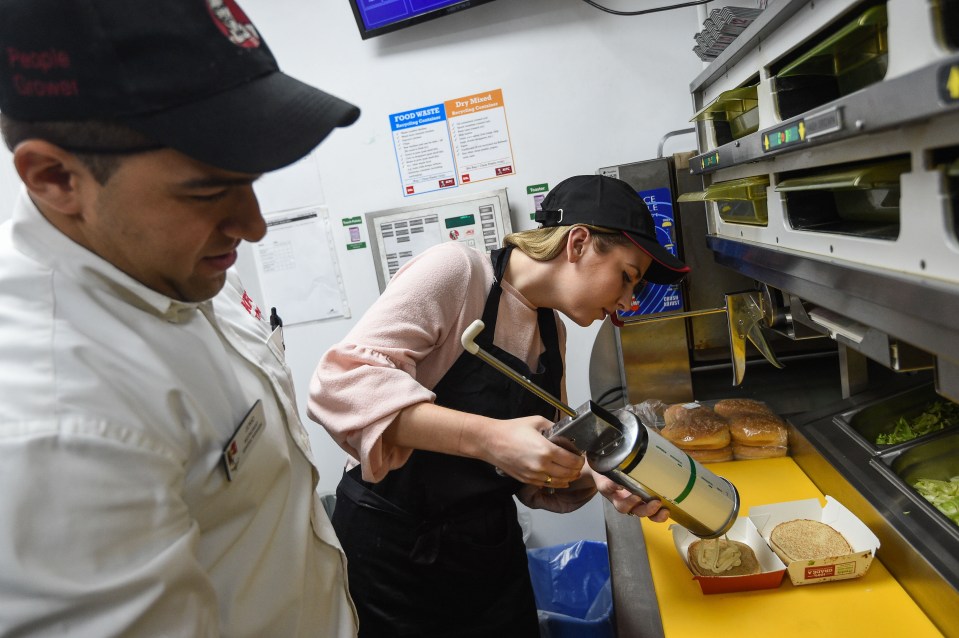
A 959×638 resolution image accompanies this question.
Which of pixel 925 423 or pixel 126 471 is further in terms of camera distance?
pixel 925 423

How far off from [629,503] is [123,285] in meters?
1.12

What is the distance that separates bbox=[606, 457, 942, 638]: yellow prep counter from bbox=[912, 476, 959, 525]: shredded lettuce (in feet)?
0.51

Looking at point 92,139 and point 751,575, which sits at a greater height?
point 92,139

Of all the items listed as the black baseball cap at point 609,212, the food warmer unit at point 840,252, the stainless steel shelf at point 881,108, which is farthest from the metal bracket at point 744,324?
the stainless steel shelf at point 881,108

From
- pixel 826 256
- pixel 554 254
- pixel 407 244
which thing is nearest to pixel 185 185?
pixel 554 254

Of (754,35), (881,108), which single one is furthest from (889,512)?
(754,35)

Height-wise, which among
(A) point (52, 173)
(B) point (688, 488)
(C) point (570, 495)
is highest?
(A) point (52, 173)

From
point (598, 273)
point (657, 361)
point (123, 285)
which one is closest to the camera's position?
point (123, 285)

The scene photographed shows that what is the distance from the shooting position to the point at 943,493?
4.05 feet

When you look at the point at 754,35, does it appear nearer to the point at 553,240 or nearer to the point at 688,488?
the point at 553,240

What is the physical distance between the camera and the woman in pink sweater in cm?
116

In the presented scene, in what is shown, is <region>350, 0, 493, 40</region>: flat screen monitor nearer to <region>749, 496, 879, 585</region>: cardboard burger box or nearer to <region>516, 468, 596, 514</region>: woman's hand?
<region>516, 468, 596, 514</region>: woman's hand

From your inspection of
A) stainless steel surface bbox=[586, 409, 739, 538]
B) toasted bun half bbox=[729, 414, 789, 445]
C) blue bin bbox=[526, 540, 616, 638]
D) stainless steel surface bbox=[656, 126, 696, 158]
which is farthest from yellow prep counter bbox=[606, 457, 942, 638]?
stainless steel surface bbox=[656, 126, 696, 158]

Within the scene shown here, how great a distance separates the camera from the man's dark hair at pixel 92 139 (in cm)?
59
